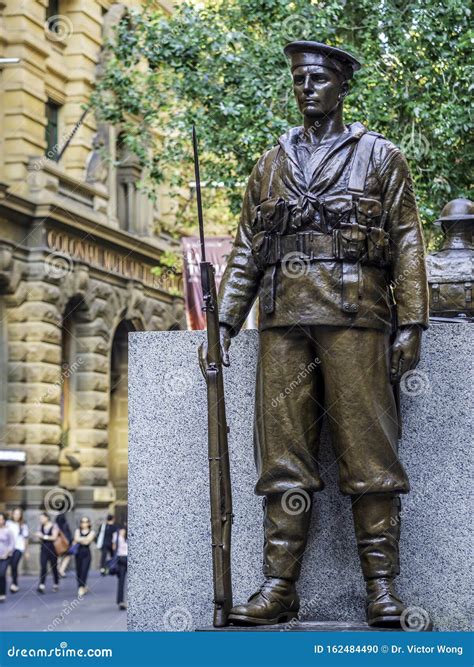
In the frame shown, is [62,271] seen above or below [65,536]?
above

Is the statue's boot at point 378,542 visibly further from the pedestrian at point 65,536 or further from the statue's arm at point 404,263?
the pedestrian at point 65,536

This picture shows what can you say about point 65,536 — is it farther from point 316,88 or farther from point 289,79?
point 316,88

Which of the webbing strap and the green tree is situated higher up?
the green tree

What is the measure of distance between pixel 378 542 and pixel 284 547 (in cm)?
42

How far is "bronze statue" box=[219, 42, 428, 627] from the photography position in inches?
225

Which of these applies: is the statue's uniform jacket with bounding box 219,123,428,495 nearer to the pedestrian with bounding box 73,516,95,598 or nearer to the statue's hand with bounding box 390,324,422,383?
the statue's hand with bounding box 390,324,422,383

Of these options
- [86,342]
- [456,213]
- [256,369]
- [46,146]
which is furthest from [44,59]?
[256,369]

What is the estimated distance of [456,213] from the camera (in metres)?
8.35

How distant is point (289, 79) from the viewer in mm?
19109

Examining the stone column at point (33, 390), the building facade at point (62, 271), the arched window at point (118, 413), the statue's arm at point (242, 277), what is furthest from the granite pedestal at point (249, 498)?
the arched window at point (118, 413)

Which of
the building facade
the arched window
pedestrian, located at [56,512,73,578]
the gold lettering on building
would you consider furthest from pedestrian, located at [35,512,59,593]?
the arched window

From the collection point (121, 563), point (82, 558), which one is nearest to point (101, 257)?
point (82, 558)

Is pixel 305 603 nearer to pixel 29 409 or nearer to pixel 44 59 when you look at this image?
pixel 29 409

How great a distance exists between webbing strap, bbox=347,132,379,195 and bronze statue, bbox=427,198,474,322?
4.66 ft
